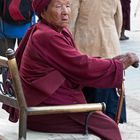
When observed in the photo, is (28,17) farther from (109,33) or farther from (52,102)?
(52,102)

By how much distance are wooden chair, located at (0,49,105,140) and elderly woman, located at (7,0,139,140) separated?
6.7 inches

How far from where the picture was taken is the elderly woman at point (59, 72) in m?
3.42

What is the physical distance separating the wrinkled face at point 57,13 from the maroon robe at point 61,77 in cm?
5

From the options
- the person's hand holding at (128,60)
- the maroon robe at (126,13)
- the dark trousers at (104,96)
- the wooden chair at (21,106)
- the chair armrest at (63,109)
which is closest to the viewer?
the wooden chair at (21,106)

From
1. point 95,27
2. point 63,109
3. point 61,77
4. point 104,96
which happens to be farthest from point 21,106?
point 95,27

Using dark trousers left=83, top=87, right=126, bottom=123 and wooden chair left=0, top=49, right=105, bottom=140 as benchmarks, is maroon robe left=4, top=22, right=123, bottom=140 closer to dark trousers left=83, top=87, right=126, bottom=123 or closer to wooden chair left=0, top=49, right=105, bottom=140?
wooden chair left=0, top=49, right=105, bottom=140

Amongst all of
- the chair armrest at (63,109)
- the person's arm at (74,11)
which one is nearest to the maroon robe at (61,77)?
the chair armrest at (63,109)

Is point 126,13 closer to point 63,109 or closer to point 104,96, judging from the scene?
point 104,96

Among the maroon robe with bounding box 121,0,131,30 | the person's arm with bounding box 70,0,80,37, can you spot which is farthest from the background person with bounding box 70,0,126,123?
the maroon robe with bounding box 121,0,131,30

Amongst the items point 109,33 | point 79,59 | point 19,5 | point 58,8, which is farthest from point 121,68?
point 19,5

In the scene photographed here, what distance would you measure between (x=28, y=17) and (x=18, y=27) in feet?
0.76

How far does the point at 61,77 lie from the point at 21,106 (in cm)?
36

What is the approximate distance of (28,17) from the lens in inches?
264

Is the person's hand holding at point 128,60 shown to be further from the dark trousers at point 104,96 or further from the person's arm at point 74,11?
the person's arm at point 74,11
